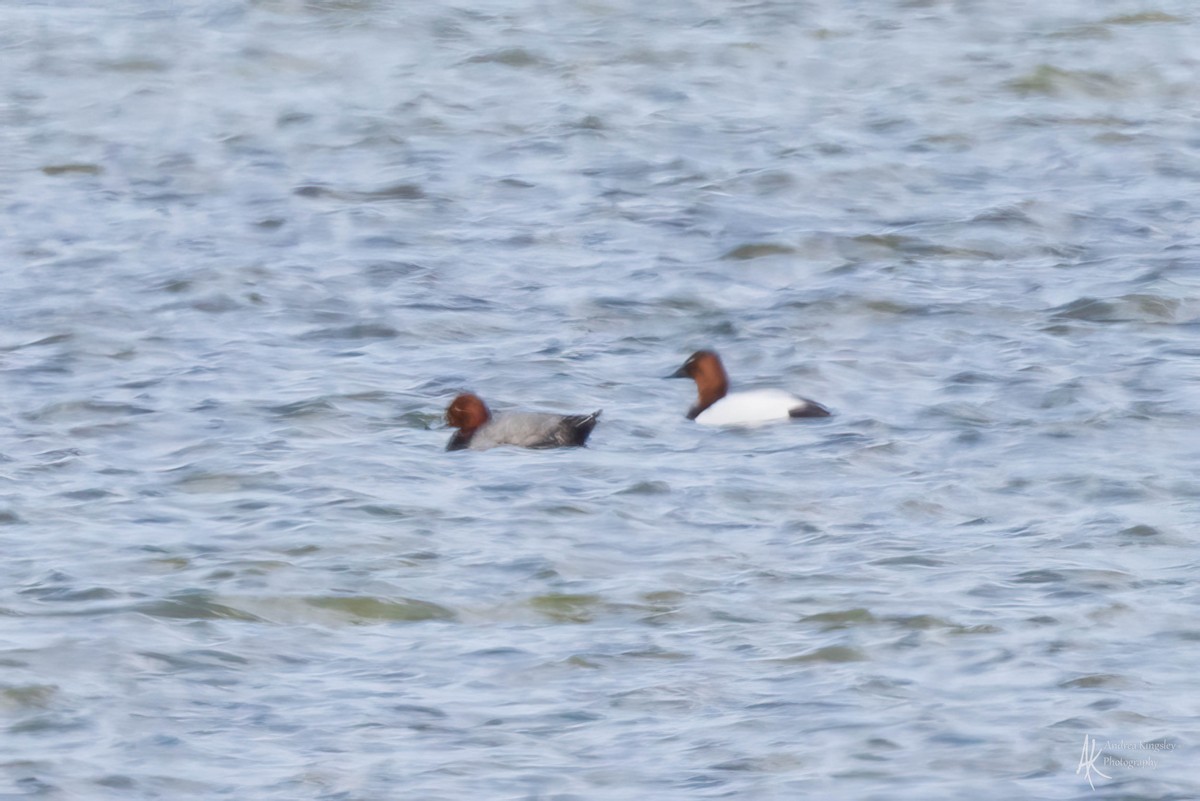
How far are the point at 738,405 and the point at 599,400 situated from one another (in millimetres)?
784

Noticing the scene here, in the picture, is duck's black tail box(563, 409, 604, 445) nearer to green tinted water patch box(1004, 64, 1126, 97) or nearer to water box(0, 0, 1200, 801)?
water box(0, 0, 1200, 801)

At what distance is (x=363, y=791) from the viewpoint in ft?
24.4

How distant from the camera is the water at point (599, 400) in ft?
26.2

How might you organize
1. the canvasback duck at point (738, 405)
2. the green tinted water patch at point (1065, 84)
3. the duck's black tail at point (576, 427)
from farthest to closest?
the green tinted water patch at point (1065, 84) → the canvasback duck at point (738, 405) → the duck's black tail at point (576, 427)

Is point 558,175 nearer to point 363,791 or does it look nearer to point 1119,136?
point 1119,136

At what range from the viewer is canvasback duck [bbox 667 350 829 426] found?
12.2m

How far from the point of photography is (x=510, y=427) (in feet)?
38.9

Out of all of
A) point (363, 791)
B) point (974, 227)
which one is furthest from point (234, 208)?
point (363, 791)
